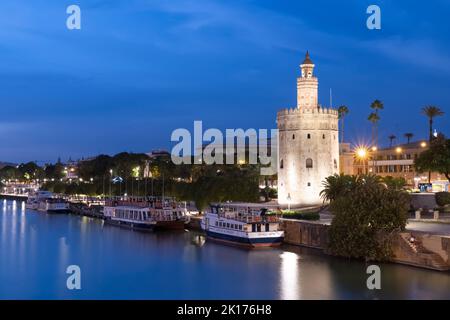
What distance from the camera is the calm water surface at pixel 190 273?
108 feet

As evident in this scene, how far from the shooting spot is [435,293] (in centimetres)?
3086

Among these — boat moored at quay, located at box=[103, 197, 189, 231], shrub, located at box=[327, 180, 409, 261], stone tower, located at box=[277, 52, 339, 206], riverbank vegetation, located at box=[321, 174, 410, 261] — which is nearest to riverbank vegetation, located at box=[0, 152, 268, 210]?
boat moored at quay, located at box=[103, 197, 189, 231]

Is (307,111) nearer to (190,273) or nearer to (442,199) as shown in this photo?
(442,199)

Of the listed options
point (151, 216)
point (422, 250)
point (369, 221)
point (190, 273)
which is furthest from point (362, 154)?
point (190, 273)

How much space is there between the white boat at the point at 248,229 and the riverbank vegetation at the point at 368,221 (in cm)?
752

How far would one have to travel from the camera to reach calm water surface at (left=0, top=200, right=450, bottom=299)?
108 feet

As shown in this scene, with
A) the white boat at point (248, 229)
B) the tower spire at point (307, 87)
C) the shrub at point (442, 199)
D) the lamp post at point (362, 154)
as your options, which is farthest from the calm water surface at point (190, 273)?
the lamp post at point (362, 154)

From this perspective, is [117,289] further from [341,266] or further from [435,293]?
[435,293]

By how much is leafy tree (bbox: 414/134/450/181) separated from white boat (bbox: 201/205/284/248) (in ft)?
60.1

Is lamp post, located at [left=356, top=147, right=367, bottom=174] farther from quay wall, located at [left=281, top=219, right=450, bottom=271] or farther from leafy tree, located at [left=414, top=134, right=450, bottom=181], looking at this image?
quay wall, located at [left=281, top=219, right=450, bottom=271]

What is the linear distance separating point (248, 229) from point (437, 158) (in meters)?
22.1

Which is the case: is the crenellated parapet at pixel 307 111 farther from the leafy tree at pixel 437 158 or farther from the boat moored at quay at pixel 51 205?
the boat moored at quay at pixel 51 205

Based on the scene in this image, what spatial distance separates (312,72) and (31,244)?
3242cm
